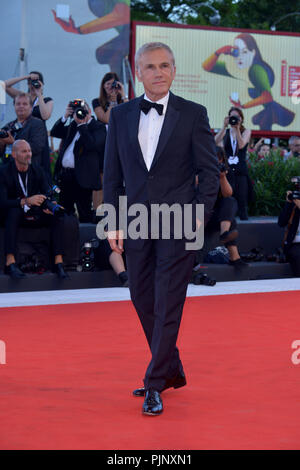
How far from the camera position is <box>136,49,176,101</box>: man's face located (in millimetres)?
4215

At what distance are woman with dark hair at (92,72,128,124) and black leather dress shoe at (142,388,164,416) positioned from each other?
5.77 m

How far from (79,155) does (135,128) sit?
520 cm

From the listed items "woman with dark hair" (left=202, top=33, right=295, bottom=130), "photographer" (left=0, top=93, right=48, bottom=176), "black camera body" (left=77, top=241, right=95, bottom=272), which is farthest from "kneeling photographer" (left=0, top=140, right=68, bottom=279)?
"woman with dark hair" (left=202, top=33, right=295, bottom=130)

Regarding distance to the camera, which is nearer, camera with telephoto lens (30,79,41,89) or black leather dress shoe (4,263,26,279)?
black leather dress shoe (4,263,26,279)

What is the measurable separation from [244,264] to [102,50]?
11238 millimetres

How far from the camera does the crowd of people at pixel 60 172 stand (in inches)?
337

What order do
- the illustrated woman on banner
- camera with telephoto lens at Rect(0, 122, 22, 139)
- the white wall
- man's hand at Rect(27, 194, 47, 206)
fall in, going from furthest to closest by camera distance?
the illustrated woman on banner, the white wall, camera with telephoto lens at Rect(0, 122, 22, 139), man's hand at Rect(27, 194, 47, 206)

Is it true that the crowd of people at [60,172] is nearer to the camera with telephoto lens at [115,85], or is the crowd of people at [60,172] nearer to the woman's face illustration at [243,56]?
the camera with telephoto lens at [115,85]

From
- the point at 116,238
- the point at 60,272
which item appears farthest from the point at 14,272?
the point at 116,238

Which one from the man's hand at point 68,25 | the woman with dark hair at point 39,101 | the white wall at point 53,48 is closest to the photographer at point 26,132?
the woman with dark hair at point 39,101

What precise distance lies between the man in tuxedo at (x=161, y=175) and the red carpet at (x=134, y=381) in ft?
0.96

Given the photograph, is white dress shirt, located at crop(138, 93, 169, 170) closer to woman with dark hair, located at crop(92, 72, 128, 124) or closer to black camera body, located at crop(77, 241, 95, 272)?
black camera body, located at crop(77, 241, 95, 272)

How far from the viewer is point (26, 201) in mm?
8516
